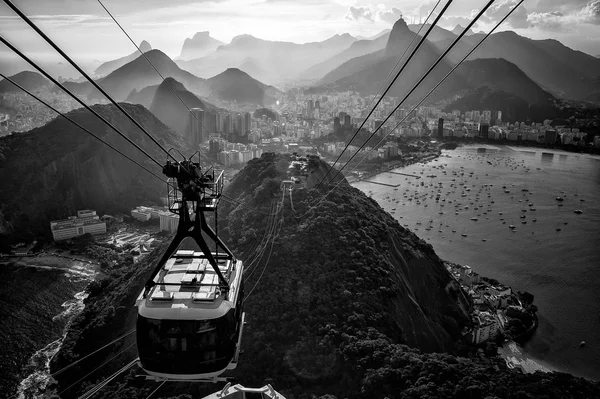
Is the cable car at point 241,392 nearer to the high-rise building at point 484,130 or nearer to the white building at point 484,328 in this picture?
the white building at point 484,328

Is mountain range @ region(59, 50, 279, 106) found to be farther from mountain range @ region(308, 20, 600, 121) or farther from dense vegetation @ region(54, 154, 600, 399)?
dense vegetation @ region(54, 154, 600, 399)

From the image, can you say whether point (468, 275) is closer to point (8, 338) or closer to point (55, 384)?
point (55, 384)

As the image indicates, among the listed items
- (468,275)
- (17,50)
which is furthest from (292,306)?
(468,275)

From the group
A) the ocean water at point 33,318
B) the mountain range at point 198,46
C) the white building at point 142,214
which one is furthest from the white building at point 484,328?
the mountain range at point 198,46

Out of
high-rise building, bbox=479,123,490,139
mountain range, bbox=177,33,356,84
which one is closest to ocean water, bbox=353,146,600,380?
high-rise building, bbox=479,123,490,139

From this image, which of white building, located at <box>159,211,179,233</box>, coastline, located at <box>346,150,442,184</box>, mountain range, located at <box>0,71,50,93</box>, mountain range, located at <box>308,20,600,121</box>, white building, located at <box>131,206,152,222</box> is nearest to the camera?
white building, located at <box>159,211,179,233</box>

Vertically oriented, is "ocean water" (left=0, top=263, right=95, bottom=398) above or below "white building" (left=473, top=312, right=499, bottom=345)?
below

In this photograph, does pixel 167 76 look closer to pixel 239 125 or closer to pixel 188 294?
pixel 239 125
